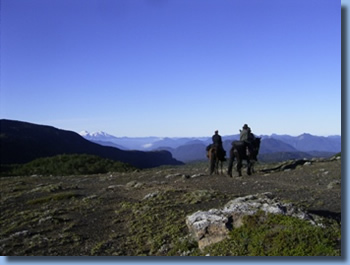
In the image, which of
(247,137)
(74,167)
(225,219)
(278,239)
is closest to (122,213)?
(225,219)

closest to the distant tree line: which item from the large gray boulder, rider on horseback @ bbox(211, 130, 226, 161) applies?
rider on horseback @ bbox(211, 130, 226, 161)

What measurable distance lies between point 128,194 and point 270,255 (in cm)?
1209

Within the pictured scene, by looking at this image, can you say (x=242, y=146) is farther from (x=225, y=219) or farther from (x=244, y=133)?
(x=225, y=219)

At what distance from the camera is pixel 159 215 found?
1488 centimetres

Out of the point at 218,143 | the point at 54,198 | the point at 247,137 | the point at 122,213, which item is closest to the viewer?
the point at 122,213

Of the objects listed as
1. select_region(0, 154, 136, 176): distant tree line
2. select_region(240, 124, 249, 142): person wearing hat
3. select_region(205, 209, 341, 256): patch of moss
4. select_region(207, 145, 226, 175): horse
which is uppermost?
select_region(240, 124, 249, 142): person wearing hat

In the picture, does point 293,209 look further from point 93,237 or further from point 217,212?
point 93,237

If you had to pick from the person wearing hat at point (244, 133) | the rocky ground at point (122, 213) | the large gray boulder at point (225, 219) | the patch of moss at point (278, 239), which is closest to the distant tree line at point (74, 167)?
the person wearing hat at point (244, 133)

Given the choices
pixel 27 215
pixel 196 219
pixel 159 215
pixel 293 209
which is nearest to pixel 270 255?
pixel 293 209

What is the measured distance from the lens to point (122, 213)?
16141mm

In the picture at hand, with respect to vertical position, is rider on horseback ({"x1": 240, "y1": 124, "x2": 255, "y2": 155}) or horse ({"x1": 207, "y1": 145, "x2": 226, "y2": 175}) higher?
rider on horseback ({"x1": 240, "y1": 124, "x2": 255, "y2": 155})

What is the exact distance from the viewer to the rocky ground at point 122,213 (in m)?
12.5

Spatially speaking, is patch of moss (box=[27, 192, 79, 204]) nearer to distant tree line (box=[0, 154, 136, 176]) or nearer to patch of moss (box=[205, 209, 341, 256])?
patch of moss (box=[205, 209, 341, 256])

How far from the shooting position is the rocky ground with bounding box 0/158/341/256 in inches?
492
